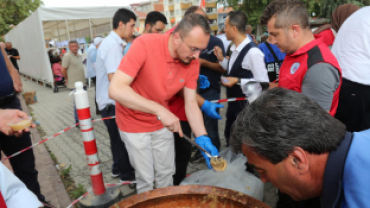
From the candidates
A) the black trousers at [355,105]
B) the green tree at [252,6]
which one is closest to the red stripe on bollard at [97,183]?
the black trousers at [355,105]

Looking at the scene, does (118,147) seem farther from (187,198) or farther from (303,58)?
(303,58)

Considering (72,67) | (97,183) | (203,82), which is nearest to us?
(97,183)

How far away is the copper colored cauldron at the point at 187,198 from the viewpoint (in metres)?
1.29

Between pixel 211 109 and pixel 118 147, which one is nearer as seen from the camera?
pixel 211 109

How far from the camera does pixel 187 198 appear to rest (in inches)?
53.9

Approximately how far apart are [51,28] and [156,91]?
13.2 meters

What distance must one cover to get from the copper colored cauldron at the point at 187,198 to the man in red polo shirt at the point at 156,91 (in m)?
0.60

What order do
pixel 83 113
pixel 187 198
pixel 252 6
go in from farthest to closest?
1. pixel 252 6
2. pixel 83 113
3. pixel 187 198

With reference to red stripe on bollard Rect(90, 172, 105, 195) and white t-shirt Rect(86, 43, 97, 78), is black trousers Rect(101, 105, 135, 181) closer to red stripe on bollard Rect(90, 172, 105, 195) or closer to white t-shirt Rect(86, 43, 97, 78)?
red stripe on bollard Rect(90, 172, 105, 195)

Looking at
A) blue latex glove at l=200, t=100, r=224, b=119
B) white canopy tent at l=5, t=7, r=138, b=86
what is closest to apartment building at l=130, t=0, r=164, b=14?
white canopy tent at l=5, t=7, r=138, b=86

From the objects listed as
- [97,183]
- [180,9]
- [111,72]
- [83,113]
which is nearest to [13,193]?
[83,113]

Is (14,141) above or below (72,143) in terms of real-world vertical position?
above

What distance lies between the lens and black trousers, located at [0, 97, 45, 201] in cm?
234

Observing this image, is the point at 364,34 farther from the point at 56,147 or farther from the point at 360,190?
the point at 56,147
